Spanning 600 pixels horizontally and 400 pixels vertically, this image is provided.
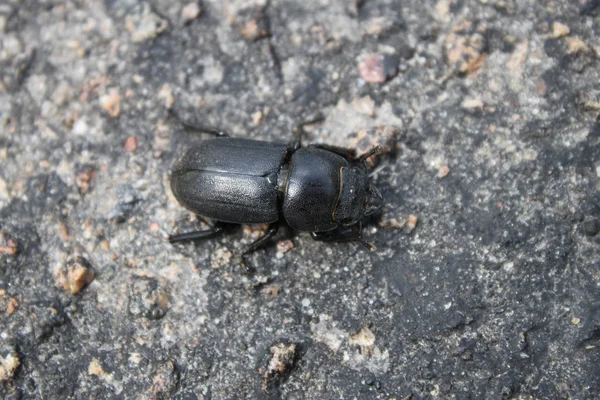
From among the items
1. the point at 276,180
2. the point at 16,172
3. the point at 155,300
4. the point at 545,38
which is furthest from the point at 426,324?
the point at 16,172

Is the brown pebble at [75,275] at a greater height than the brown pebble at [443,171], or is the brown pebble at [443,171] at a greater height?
the brown pebble at [443,171]

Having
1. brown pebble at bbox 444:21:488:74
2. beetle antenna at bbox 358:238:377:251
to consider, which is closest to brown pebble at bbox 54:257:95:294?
beetle antenna at bbox 358:238:377:251

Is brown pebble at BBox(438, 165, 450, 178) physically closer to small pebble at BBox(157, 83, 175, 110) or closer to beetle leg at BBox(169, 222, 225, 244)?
beetle leg at BBox(169, 222, 225, 244)

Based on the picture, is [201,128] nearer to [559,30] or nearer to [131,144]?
[131,144]

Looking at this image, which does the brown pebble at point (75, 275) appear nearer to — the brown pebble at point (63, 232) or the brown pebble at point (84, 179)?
the brown pebble at point (63, 232)

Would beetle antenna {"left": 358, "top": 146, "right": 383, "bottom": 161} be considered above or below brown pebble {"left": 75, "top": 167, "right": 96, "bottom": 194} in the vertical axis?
above

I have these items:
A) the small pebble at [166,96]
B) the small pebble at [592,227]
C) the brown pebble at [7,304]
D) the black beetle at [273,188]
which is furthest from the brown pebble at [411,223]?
the brown pebble at [7,304]
